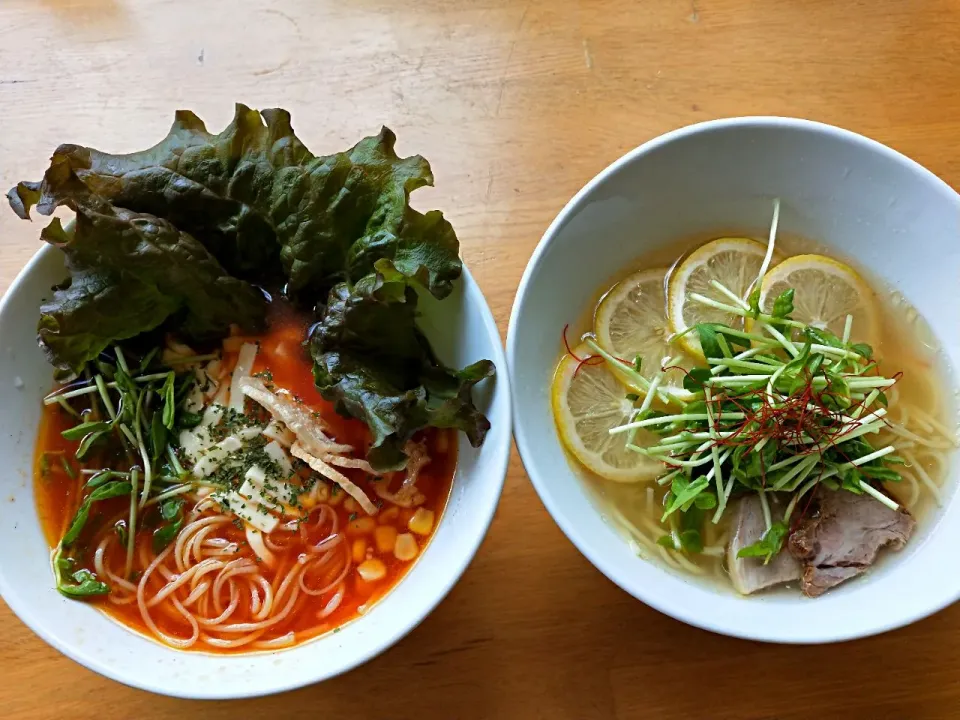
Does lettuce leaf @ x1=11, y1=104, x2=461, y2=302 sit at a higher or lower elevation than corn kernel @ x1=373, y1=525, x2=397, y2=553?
higher

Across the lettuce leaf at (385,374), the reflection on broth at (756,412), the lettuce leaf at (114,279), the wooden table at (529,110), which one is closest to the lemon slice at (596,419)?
the reflection on broth at (756,412)

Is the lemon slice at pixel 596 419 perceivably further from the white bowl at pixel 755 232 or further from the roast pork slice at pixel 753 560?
the roast pork slice at pixel 753 560

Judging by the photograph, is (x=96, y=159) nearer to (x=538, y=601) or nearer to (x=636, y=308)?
(x=636, y=308)

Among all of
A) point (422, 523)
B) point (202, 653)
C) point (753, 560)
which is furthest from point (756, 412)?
point (202, 653)

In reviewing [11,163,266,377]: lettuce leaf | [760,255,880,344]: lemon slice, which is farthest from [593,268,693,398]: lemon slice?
[11,163,266,377]: lettuce leaf

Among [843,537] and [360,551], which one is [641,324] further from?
[360,551]

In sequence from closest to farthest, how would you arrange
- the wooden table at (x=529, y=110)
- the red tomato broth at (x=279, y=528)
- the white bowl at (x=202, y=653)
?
the white bowl at (x=202, y=653), the red tomato broth at (x=279, y=528), the wooden table at (x=529, y=110)

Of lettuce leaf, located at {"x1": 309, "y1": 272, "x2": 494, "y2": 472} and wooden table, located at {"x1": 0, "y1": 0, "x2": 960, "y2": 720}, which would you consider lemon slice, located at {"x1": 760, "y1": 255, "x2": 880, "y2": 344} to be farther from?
lettuce leaf, located at {"x1": 309, "y1": 272, "x2": 494, "y2": 472}
